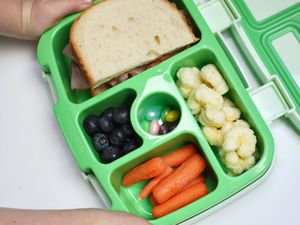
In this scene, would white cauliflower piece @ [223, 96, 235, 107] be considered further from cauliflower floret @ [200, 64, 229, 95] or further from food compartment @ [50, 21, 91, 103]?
food compartment @ [50, 21, 91, 103]

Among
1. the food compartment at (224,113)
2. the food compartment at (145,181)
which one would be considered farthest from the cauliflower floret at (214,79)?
the food compartment at (145,181)

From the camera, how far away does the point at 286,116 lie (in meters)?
0.86

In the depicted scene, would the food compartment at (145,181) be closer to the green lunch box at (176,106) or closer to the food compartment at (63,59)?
the green lunch box at (176,106)

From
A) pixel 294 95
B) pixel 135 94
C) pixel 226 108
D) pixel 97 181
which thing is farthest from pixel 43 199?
pixel 294 95

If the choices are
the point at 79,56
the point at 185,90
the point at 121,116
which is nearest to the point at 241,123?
the point at 185,90

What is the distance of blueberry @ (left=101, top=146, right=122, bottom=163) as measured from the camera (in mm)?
839

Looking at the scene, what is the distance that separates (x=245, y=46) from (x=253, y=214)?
1.07 ft

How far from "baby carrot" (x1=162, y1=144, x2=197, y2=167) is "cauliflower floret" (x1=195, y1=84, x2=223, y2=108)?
93mm

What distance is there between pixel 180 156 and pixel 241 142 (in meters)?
0.13

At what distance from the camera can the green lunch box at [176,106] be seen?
796mm

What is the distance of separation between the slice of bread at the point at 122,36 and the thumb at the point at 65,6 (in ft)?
0.06

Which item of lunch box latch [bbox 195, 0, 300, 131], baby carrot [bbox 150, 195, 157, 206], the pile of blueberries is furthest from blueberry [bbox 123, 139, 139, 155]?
lunch box latch [bbox 195, 0, 300, 131]

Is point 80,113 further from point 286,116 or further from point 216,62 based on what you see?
point 286,116

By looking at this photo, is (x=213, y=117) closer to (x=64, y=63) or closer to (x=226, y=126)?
(x=226, y=126)
